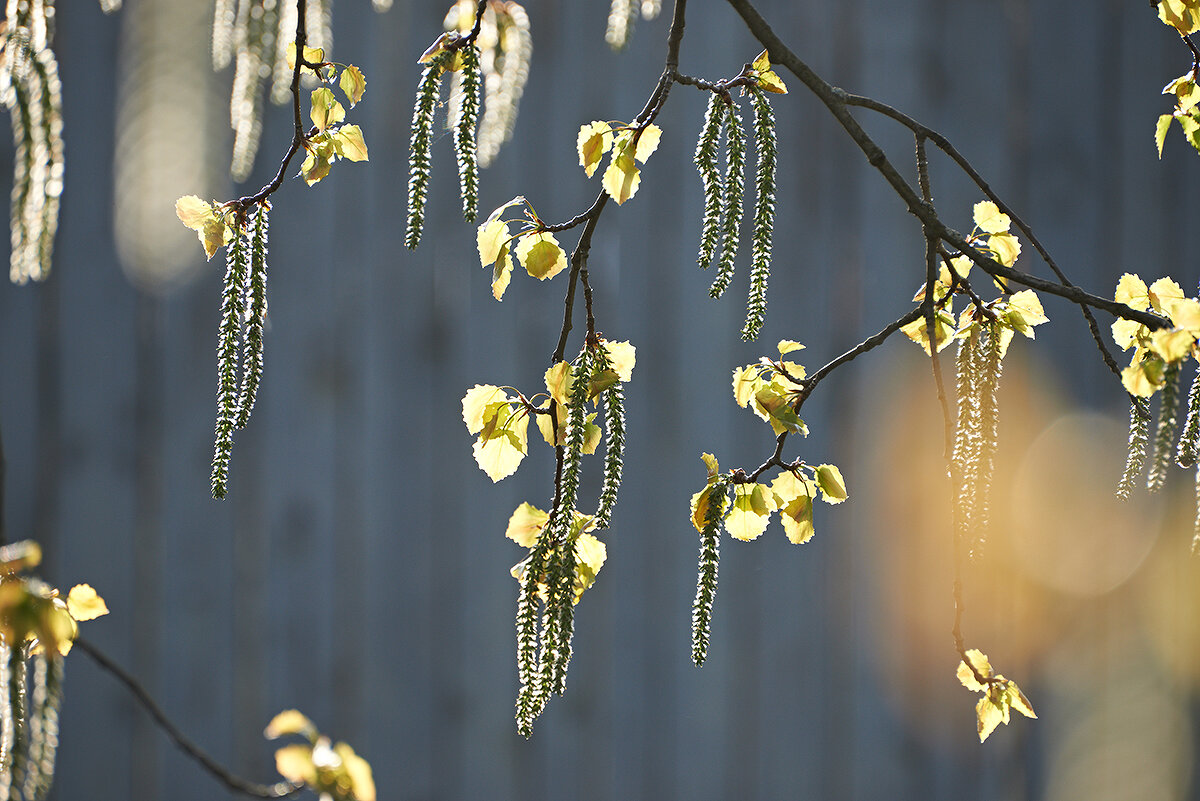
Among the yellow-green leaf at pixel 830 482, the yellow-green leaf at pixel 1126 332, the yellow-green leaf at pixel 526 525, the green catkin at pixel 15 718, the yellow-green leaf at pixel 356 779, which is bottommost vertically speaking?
the yellow-green leaf at pixel 356 779

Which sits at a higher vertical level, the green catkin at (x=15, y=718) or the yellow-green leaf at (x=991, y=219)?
the yellow-green leaf at (x=991, y=219)

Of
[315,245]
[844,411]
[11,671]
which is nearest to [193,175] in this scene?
[315,245]

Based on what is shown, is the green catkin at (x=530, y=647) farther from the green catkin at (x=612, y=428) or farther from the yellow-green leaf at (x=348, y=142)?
the yellow-green leaf at (x=348, y=142)

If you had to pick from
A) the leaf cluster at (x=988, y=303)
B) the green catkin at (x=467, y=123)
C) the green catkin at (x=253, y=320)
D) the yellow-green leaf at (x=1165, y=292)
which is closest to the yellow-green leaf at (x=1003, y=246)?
the leaf cluster at (x=988, y=303)

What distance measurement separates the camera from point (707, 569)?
613 mm

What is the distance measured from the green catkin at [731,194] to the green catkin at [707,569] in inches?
6.0

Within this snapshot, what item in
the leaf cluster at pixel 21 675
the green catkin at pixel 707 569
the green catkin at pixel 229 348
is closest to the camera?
the leaf cluster at pixel 21 675

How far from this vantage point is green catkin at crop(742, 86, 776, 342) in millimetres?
570

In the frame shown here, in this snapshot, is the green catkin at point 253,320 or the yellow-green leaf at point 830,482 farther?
the yellow-green leaf at point 830,482

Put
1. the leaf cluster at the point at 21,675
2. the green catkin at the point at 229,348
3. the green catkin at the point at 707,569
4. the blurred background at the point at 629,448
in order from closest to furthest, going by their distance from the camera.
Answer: the leaf cluster at the point at 21,675, the green catkin at the point at 229,348, the green catkin at the point at 707,569, the blurred background at the point at 629,448

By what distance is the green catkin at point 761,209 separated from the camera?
570mm

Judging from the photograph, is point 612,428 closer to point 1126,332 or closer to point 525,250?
point 525,250

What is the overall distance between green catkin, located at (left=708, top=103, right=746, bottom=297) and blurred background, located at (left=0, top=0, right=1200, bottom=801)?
1.02m

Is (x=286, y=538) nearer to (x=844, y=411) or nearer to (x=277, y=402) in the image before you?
(x=277, y=402)
